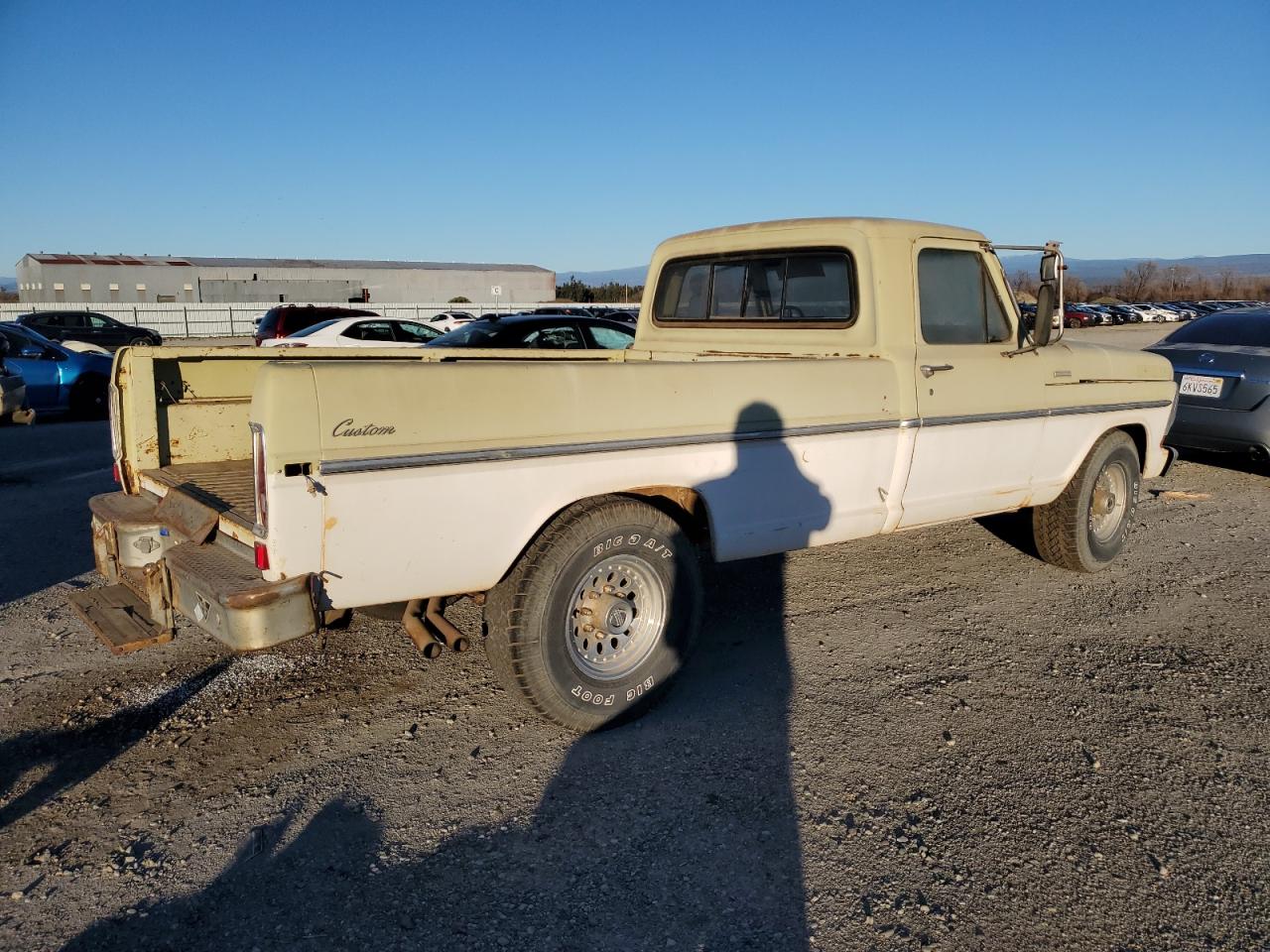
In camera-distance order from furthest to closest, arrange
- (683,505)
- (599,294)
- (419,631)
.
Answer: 1. (599,294)
2. (683,505)
3. (419,631)

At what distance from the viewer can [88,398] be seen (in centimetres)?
1363

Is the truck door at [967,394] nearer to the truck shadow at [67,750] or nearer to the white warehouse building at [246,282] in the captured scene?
the truck shadow at [67,750]

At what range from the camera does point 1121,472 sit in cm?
590

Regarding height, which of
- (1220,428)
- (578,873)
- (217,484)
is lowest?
(578,873)

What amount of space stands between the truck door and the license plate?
4512 millimetres

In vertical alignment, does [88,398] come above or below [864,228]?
below

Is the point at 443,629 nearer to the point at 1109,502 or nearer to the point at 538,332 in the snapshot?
the point at 1109,502

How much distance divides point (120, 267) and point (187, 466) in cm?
6181

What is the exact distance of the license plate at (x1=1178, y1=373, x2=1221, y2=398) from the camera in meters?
8.41

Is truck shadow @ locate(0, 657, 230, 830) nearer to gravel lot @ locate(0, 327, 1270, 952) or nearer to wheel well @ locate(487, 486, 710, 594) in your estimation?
gravel lot @ locate(0, 327, 1270, 952)

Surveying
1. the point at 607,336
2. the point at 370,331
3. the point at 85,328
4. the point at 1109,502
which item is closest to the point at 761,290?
the point at 1109,502

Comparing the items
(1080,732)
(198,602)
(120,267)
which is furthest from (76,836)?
(120,267)

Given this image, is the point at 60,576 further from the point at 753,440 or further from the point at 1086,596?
the point at 1086,596

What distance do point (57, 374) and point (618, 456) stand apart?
1298 cm
